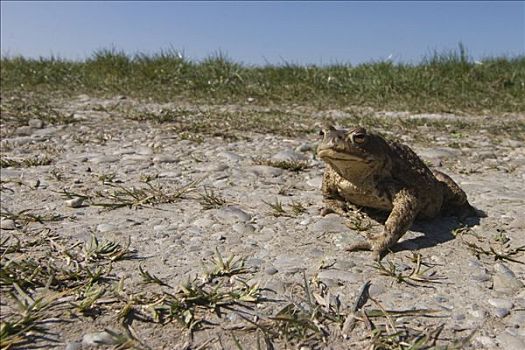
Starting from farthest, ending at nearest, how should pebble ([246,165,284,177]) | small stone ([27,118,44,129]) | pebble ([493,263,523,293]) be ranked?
small stone ([27,118,44,129]) → pebble ([246,165,284,177]) → pebble ([493,263,523,293])

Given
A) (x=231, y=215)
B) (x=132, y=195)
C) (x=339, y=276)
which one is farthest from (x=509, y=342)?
(x=132, y=195)

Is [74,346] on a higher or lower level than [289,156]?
lower

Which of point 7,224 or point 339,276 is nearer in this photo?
point 339,276

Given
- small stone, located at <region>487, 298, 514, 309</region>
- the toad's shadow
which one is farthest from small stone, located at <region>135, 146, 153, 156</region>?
small stone, located at <region>487, 298, 514, 309</region>

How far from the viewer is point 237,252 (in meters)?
3.04

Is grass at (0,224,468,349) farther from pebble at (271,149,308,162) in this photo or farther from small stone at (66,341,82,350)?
pebble at (271,149,308,162)

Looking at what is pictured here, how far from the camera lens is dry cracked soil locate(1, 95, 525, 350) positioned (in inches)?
88.7

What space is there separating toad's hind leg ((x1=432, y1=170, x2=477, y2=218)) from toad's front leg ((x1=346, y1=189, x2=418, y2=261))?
0.43m

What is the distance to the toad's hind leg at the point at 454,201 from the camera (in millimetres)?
3590

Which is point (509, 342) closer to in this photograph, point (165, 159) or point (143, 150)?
point (165, 159)

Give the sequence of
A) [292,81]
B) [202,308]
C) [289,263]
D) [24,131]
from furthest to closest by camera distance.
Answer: [292,81]
[24,131]
[289,263]
[202,308]

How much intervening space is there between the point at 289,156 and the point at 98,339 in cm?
326

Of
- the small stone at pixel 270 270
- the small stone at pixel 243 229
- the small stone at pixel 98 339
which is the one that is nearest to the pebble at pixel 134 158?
the small stone at pixel 243 229

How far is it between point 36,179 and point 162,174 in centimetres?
100
